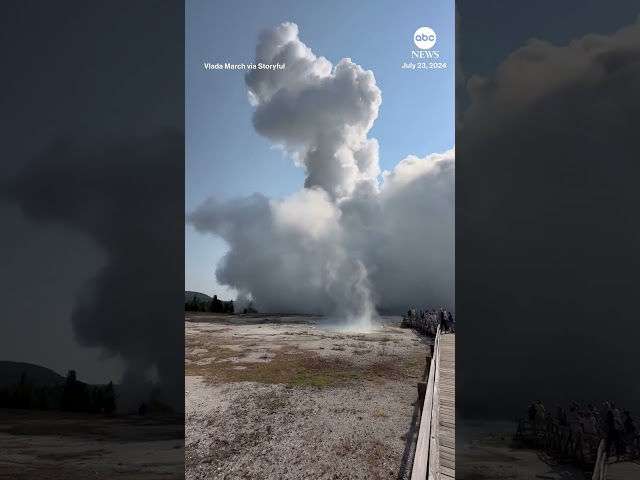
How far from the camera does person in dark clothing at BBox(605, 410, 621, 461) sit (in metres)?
1.71

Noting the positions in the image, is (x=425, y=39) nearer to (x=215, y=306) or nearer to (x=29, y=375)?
(x=215, y=306)

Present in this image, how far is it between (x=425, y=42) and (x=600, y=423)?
2.89m

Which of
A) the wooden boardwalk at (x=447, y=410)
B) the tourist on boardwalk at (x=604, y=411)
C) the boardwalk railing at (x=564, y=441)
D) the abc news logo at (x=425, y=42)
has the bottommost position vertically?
the wooden boardwalk at (x=447, y=410)

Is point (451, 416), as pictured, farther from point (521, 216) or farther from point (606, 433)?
point (521, 216)

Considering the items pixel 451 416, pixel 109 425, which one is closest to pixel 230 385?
pixel 109 425

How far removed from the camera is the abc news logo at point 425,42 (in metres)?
2.51

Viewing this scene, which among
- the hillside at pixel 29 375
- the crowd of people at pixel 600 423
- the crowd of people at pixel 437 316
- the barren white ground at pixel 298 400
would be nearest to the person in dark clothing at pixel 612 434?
the crowd of people at pixel 600 423

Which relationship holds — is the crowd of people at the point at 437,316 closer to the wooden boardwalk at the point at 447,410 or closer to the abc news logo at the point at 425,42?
the wooden boardwalk at the point at 447,410

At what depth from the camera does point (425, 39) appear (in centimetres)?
254

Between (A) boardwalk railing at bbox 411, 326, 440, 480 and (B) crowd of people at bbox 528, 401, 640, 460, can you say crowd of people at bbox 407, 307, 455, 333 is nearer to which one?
(A) boardwalk railing at bbox 411, 326, 440, 480

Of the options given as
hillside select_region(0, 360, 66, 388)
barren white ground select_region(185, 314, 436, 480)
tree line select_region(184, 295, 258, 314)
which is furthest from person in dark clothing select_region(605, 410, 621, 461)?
hillside select_region(0, 360, 66, 388)

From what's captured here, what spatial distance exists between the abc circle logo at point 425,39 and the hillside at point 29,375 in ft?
11.8

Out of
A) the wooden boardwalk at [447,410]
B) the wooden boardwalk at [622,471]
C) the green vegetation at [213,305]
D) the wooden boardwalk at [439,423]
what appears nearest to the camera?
the wooden boardwalk at [622,471]

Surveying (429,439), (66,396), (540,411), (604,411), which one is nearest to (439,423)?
(429,439)
